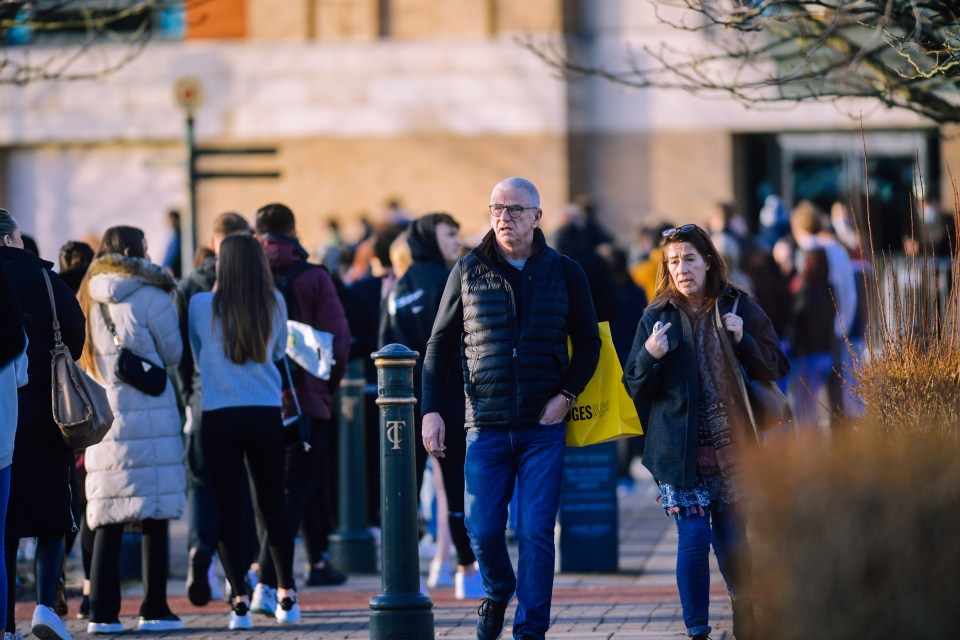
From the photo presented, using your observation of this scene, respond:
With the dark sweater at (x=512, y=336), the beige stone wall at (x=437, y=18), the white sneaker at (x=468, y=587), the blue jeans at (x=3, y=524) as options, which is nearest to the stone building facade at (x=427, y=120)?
the beige stone wall at (x=437, y=18)

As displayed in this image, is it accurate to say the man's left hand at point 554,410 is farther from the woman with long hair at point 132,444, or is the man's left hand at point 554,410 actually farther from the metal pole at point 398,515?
the woman with long hair at point 132,444

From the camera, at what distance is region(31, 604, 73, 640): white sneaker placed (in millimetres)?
8078

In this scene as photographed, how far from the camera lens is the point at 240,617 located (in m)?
8.87

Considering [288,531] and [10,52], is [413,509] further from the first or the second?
[10,52]

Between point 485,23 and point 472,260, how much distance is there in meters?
18.4

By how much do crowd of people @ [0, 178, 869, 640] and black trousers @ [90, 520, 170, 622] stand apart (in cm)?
1

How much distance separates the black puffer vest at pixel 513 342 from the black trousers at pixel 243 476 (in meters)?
1.57

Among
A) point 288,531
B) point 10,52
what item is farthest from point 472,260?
point 10,52

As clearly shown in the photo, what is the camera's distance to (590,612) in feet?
29.8

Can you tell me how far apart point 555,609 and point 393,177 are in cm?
1758

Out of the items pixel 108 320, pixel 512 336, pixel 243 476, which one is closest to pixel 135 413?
pixel 108 320

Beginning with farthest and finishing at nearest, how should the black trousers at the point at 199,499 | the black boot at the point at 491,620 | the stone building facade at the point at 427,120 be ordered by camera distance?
1. the stone building facade at the point at 427,120
2. the black trousers at the point at 199,499
3. the black boot at the point at 491,620

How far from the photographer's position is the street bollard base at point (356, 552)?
1101cm

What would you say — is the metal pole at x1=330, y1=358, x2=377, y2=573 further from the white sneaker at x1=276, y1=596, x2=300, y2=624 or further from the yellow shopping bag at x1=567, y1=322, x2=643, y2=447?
the yellow shopping bag at x1=567, y1=322, x2=643, y2=447
